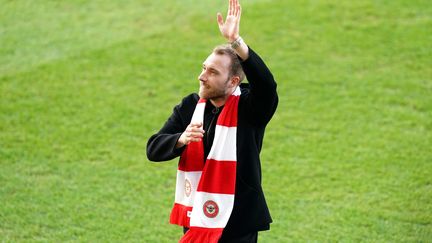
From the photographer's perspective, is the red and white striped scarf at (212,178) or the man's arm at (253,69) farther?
the red and white striped scarf at (212,178)

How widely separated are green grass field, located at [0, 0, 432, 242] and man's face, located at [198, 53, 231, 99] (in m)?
2.43

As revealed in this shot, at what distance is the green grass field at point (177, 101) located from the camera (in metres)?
6.93

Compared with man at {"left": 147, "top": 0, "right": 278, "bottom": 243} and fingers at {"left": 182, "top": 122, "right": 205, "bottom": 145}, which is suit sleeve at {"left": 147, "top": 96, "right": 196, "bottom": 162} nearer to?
man at {"left": 147, "top": 0, "right": 278, "bottom": 243}

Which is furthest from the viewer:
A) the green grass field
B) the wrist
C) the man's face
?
the green grass field

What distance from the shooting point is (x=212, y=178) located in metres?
4.55

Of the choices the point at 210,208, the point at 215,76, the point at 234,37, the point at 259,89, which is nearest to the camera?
the point at 234,37

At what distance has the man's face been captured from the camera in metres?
4.46

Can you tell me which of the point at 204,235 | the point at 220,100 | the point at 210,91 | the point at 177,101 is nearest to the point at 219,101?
the point at 220,100

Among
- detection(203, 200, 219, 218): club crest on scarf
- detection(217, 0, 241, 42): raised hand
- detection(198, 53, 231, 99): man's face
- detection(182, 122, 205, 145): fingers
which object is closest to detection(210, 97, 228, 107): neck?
detection(198, 53, 231, 99): man's face

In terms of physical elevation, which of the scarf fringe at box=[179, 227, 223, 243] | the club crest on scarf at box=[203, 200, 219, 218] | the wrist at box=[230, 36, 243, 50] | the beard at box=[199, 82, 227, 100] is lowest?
the scarf fringe at box=[179, 227, 223, 243]

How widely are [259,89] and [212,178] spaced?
63 centimetres

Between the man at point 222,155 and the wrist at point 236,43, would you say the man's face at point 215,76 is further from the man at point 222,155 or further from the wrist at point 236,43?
the wrist at point 236,43

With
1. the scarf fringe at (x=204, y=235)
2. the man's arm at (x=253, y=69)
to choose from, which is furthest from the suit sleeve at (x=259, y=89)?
the scarf fringe at (x=204, y=235)

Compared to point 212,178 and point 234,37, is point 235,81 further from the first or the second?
point 212,178
